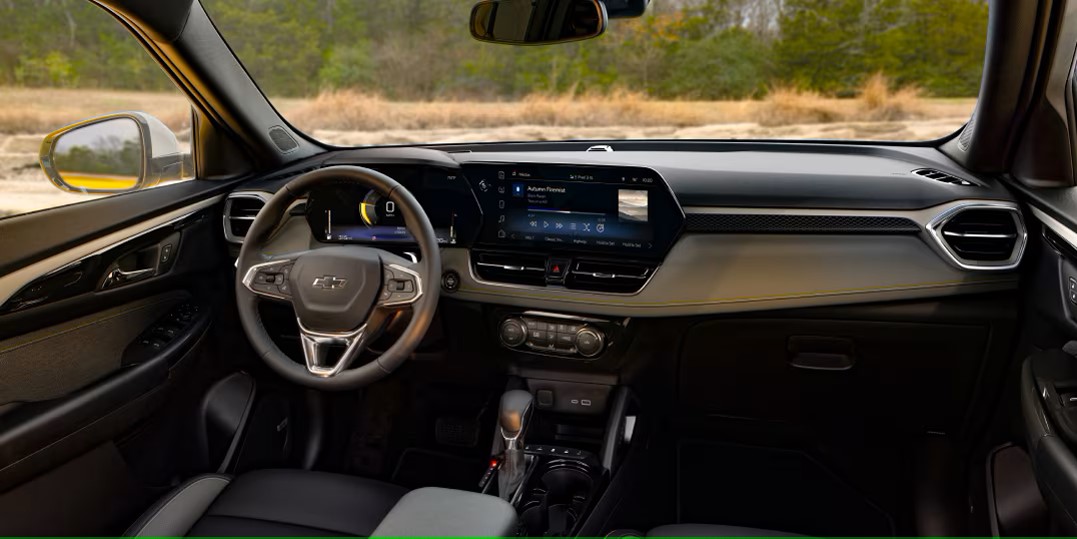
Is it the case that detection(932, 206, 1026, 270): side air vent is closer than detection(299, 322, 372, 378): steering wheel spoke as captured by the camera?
No

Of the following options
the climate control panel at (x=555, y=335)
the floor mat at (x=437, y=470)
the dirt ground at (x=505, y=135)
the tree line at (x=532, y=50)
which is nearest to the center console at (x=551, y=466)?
the climate control panel at (x=555, y=335)

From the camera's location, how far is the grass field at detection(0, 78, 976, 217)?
7.97ft

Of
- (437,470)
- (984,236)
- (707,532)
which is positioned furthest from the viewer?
(437,470)

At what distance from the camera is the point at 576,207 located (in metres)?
2.55

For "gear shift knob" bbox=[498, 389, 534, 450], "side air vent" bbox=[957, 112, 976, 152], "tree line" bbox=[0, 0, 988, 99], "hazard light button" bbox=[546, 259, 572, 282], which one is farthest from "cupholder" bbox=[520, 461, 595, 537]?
"side air vent" bbox=[957, 112, 976, 152]

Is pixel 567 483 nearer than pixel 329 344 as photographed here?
No

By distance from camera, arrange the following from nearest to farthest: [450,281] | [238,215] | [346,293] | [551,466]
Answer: [346,293], [551,466], [450,281], [238,215]

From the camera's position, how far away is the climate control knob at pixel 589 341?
264cm

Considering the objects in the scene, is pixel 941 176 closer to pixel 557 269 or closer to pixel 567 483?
pixel 557 269

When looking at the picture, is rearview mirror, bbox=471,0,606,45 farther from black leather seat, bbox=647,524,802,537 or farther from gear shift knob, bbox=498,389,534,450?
black leather seat, bbox=647,524,802,537

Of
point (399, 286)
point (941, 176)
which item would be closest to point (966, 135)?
point (941, 176)

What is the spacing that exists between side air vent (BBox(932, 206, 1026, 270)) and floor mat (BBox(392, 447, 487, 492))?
69.9 inches

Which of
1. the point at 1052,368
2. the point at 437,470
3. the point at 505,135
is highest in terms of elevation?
the point at 505,135

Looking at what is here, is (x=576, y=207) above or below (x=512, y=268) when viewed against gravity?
above
